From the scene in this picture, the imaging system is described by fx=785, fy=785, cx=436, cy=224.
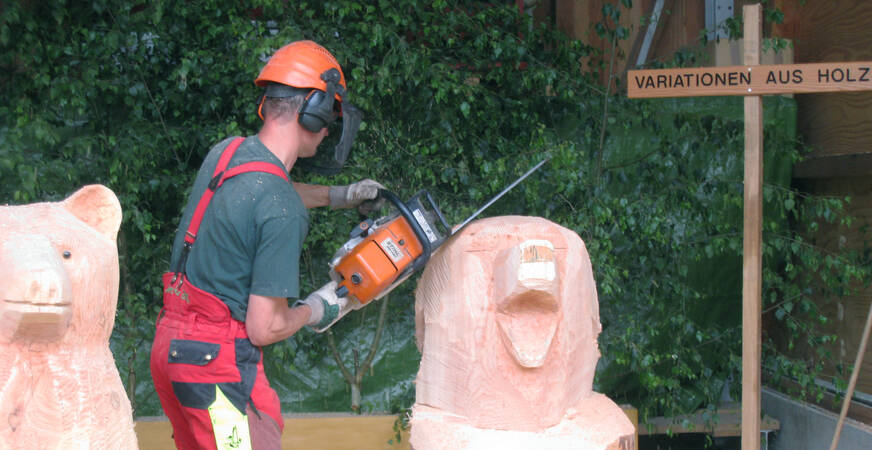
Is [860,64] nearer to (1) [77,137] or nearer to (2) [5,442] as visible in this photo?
(2) [5,442]

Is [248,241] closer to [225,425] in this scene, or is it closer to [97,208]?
[97,208]

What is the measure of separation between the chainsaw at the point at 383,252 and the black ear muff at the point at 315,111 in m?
0.39

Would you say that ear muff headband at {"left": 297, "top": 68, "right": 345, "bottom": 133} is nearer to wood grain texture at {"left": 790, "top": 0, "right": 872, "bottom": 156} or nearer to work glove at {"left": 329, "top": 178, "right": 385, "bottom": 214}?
work glove at {"left": 329, "top": 178, "right": 385, "bottom": 214}

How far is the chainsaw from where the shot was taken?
8.09 feet

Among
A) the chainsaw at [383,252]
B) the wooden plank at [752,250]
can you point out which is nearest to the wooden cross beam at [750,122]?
the wooden plank at [752,250]

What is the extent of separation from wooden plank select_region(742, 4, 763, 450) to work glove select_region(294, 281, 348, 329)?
1.46 m

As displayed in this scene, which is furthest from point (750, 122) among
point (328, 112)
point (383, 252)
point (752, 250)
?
point (328, 112)

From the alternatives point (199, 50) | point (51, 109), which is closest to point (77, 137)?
point (51, 109)

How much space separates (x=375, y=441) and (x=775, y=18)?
2758 millimetres

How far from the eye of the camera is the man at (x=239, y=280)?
6.83 feet

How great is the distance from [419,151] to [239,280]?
5.36ft

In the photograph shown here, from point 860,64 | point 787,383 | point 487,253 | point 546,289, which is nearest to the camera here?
point 546,289

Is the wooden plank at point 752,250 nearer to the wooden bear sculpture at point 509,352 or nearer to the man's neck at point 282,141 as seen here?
the wooden bear sculpture at point 509,352

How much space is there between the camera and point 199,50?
142 inches
